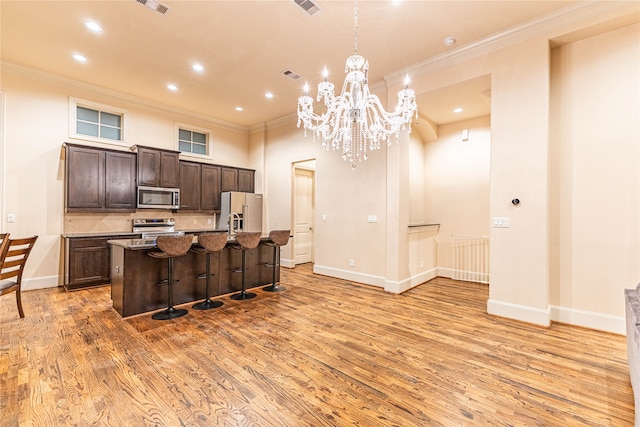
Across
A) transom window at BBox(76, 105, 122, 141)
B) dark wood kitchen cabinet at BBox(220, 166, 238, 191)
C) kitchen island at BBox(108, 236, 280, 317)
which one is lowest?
kitchen island at BBox(108, 236, 280, 317)

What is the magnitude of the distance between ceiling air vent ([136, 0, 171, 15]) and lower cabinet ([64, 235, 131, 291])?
360 centimetres

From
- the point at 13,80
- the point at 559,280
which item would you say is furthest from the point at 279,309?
the point at 13,80

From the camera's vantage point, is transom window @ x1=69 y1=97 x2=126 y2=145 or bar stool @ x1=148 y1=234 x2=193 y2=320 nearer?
bar stool @ x1=148 y1=234 x2=193 y2=320

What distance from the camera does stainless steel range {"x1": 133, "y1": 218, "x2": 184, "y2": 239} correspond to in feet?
18.0

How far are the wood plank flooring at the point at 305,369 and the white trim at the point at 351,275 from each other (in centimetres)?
122

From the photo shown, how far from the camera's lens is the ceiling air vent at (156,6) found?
3.04 meters

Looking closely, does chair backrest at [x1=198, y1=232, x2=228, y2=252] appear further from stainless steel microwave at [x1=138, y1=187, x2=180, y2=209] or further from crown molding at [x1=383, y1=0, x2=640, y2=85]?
crown molding at [x1=383, y1=0, x2=640, y2=85]

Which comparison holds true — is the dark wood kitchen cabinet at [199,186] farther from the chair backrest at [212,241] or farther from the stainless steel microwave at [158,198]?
the chair backrest at [212,241]

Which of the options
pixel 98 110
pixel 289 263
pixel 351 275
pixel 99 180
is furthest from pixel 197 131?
pixel 351 275

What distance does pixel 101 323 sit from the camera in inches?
128

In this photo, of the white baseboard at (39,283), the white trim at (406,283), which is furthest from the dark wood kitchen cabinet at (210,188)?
the white trim at (406,283)

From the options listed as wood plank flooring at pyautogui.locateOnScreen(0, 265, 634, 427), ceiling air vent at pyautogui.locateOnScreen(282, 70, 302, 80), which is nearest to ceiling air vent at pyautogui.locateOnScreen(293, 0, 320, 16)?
ceiling air vent at pyautogui.locateOnScreen(282, 70, 302, 80)

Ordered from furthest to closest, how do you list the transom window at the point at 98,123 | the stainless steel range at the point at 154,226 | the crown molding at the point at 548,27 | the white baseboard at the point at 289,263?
the white baseboard at the point at 289,263 → the stainless steel range at the point at 154,226 → the transom window at the point at 98,123 → the crown molding at the point at 548,27

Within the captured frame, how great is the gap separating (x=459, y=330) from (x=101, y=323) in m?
4.01
